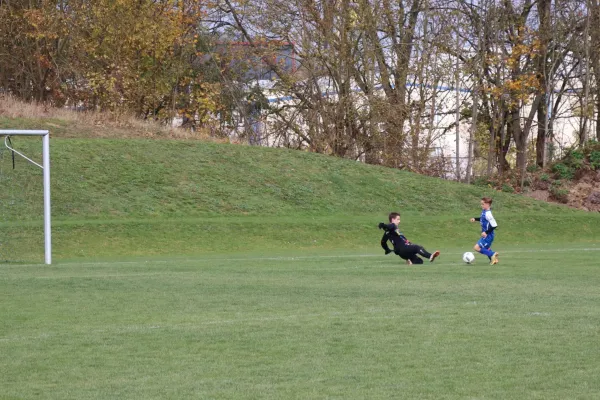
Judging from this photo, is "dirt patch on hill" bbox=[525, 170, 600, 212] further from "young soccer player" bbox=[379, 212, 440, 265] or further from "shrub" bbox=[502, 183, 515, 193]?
"young soccer player" bbox=[379, 212, 440, 265]

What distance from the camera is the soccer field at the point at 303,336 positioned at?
791 cm

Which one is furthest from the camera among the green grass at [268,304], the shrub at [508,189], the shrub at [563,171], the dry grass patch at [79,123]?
the shrub at [563,171]

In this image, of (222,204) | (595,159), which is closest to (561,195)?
(595,159)

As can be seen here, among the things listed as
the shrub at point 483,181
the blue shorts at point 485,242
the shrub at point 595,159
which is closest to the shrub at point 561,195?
the shrub at point 595,159

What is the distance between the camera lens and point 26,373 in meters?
8.54

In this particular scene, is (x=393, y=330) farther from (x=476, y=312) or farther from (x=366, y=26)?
(x=366, y=26)

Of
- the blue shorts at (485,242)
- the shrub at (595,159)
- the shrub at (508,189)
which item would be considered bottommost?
the blue shorts at (485,242)

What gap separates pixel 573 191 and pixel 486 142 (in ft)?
37.3

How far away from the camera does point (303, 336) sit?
1036cm

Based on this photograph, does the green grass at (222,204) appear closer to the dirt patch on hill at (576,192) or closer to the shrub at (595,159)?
the dirt patch on hill at (576,192)

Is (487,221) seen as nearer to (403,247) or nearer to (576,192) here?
(403,247)

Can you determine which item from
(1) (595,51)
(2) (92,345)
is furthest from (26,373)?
(1) (595,51)

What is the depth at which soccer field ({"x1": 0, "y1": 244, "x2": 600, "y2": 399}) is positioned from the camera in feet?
26.0

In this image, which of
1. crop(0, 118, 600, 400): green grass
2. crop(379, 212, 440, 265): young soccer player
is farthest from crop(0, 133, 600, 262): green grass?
crop(379, 212, 440, 265): young soccer player
